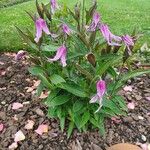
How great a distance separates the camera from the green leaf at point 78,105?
10.5ft

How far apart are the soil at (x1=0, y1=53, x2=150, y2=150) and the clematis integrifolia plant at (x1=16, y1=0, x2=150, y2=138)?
9 centimetres

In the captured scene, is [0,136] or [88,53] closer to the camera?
[88,53]

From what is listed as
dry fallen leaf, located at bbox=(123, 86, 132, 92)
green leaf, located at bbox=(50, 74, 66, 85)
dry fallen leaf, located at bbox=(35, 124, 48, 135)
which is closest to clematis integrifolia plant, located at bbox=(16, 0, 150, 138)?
green leaf, located at bbox=(50, 74, 66, 85)

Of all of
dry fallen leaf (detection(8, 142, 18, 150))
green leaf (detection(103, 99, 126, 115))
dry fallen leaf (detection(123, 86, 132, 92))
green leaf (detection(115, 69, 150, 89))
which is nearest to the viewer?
green leaf (detection(115, 69, 150, 89))

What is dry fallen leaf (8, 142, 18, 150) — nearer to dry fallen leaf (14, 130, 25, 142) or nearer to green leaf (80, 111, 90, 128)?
dry fallen leaf (14, 130, 25, 142)

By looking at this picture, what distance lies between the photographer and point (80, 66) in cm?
303

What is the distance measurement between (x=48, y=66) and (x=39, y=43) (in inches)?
9.4

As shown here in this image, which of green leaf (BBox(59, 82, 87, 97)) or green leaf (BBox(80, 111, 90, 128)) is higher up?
green leaf (BBox(59, 82, 87, 97))

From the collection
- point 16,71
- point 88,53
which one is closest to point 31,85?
point 16,71

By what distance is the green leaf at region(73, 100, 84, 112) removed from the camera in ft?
10.5

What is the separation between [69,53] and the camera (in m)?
3.16

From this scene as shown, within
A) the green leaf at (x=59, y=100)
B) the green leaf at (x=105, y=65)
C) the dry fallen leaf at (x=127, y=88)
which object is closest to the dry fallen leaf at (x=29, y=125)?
the green leaf at (x=59, y=100)

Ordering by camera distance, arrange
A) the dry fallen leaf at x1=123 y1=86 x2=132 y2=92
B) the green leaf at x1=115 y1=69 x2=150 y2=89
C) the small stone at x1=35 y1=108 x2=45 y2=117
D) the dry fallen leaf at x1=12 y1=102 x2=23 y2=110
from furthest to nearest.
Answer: the dry fallen leaf at x1=123 y1=86 x2=132 y2=92
the dry fallen leaf at x1=12 y1=102 x2=23 y2=110
the small stone at x1=35 y1=108 x2=45 y2=117
the green leaf at x1=115 y1=69 x2=150 y2=89

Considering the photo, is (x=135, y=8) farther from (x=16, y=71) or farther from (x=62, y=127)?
(x=62, y=127)
